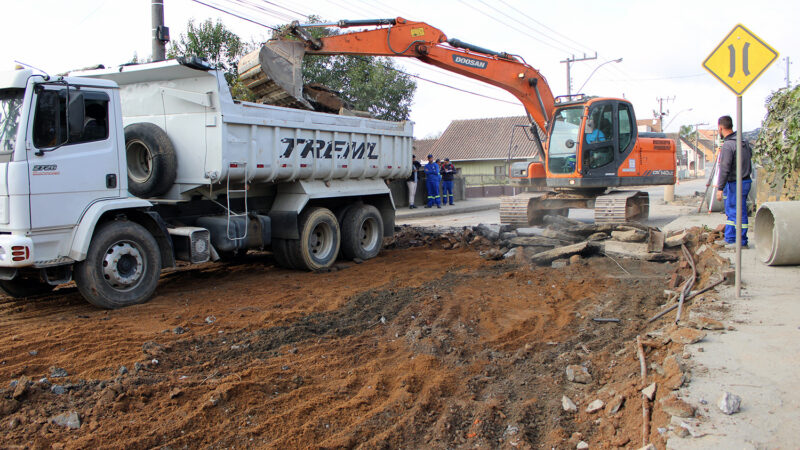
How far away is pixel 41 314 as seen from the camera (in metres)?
6.70

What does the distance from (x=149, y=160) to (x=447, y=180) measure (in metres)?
16.3

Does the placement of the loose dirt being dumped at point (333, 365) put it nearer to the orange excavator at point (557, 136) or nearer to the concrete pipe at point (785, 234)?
the concrete pipe at point (785, 234)

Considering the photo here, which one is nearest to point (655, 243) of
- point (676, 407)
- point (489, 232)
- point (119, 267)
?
point (489, 232)

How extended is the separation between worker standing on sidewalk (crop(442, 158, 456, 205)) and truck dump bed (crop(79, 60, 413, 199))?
13.5 meters

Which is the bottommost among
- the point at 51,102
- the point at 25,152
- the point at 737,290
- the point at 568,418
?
the point at 568,418

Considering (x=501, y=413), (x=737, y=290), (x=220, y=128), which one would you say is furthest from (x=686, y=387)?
(x=220, y=128)

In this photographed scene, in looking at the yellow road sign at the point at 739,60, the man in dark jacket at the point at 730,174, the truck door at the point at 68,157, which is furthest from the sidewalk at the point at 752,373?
the truck door at the point at 68,157

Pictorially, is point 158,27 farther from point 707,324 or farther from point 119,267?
point 707,324

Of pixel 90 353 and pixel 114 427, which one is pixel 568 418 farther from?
pixel 90 353

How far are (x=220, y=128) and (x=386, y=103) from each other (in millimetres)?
17255

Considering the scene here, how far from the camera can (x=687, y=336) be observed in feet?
16.4

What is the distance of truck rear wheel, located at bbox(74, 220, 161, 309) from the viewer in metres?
6.63

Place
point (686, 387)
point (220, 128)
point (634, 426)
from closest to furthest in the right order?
point (634, 426), point (686, 387), point (220, 128)

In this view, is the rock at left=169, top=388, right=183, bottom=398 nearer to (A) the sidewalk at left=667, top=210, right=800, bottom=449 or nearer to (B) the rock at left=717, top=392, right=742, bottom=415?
(A) the sidewalk at left=667, top=210, right=800, bottom=449
